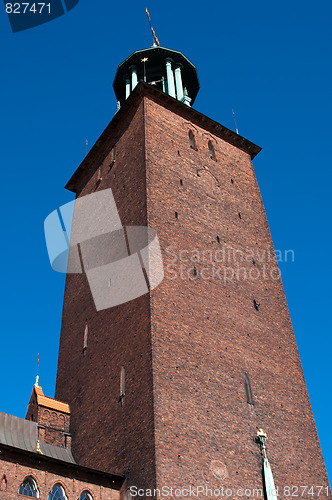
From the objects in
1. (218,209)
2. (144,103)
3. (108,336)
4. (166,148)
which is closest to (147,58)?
(144,103)

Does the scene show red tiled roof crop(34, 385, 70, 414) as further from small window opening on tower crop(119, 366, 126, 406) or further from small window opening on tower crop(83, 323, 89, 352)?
small window opening on tower crop(119, 366, 126, 406)

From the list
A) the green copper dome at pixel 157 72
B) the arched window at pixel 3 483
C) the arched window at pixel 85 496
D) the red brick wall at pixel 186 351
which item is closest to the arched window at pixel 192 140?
the red brick wall at pixel 186 351

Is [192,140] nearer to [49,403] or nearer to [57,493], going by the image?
[49,403]

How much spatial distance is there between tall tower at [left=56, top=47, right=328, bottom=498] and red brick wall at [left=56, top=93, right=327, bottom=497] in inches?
1.6

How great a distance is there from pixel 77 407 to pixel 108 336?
2.51 meters

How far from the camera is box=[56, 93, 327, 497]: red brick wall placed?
15.4 metres

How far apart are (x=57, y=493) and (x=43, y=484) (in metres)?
0.45

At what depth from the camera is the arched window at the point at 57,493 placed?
1480 cm

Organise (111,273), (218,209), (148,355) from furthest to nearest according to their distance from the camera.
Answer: (218,209) < (111,273) < (148,355)

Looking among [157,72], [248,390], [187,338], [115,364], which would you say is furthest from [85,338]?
[157,72]

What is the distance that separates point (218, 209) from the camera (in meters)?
22.2

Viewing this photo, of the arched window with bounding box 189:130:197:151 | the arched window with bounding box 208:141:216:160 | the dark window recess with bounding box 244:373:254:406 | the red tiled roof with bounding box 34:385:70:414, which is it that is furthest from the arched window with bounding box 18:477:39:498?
the arched window with bounding box 208:141:216:160

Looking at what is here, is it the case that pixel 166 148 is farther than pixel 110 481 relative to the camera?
Yes

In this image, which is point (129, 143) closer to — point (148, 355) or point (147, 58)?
point (147, 58)
